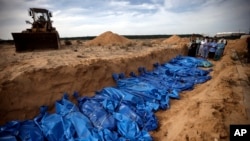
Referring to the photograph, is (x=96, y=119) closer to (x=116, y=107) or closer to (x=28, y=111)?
(x=116, y=107)

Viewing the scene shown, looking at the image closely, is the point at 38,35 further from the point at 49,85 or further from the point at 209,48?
the point at 209,48

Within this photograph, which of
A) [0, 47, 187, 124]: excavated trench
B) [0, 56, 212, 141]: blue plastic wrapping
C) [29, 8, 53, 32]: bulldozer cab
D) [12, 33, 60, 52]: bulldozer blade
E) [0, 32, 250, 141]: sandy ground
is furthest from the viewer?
[29, 8, 53, 32]: bulldozer cab

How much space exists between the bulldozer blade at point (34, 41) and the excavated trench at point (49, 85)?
6.00m

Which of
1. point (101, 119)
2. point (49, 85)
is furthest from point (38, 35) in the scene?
point (101, 119)

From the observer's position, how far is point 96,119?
12.2ft

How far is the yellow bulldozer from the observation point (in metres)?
9.42

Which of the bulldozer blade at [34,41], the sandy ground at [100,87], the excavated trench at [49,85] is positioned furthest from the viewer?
the bulldozer blade at [34,41]

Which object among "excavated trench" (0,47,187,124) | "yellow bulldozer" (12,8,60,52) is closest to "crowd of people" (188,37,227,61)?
"excavated trench" (0,47,187,124)

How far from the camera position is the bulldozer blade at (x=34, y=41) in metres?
9.31

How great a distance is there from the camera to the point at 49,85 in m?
4.33

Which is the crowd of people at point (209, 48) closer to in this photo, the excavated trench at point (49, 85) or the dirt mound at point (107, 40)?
the excavated trench at point (49, 85)

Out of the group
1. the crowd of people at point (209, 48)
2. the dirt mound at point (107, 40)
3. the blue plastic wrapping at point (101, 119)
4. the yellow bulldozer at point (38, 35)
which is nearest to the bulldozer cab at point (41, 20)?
the yellow bulldozer at point (38, 35)

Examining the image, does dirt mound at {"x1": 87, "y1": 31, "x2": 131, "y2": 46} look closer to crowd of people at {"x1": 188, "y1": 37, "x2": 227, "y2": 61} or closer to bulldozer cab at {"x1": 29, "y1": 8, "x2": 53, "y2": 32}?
bulldozer cab at {"x1": 29, "y1": 8, "x2": 53, "y2": 32}

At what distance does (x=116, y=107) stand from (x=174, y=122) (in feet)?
4.73
